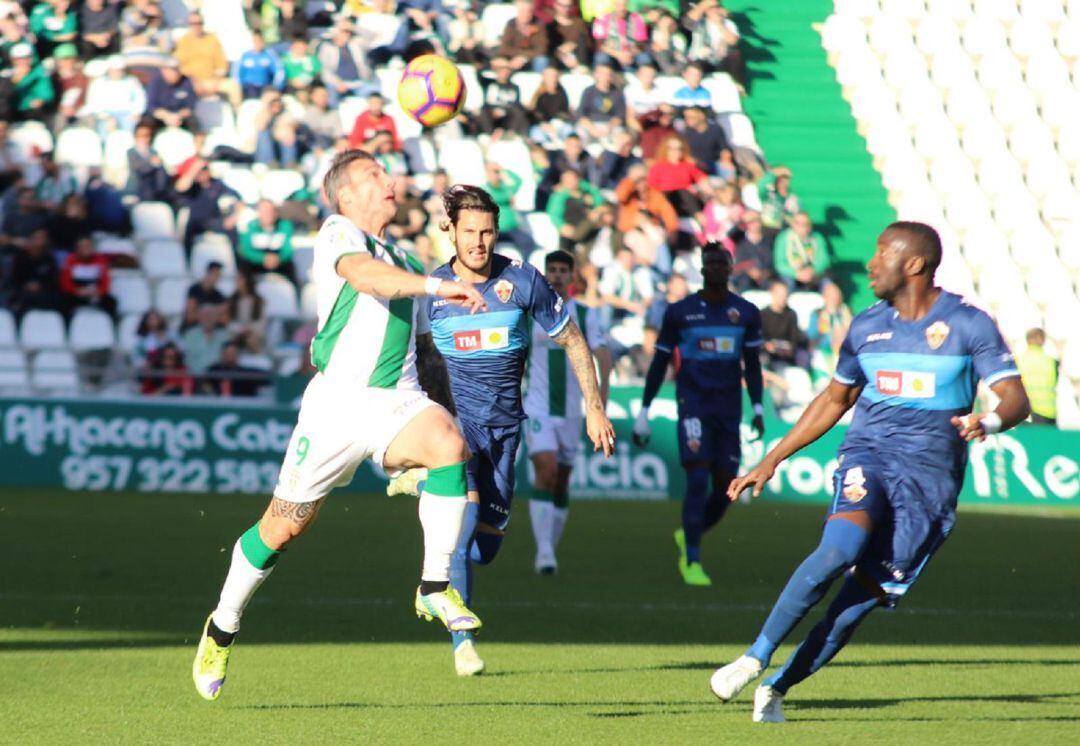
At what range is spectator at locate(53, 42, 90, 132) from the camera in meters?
22.9

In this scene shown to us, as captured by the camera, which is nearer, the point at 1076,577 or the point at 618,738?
the point at 618,738

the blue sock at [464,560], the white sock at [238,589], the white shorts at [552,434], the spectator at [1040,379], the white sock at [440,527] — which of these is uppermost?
the white sock at [440,527]

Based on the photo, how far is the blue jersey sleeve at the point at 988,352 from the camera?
23.3 feet

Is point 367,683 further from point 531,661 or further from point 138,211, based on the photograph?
point 138,211

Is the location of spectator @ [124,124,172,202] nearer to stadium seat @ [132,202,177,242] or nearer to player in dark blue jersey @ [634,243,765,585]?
stadium seat @ [132,202,177,242]

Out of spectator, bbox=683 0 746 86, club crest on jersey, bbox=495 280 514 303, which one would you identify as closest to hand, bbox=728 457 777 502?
club crest on jersey, bbox=495 280 514 303

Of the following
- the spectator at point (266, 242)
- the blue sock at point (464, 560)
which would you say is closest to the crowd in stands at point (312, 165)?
the spectator at point (266, 242)

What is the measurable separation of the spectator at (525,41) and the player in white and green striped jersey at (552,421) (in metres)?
12.8

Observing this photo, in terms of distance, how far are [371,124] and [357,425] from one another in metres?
16.2

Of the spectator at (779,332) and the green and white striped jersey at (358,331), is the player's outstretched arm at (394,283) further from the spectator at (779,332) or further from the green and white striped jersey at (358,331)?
the spectator at (779,332)

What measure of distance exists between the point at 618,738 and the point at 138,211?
1654 cm

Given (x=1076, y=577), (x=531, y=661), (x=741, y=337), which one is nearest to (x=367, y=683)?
(x=531, y=661)

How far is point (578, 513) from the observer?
19.7 m

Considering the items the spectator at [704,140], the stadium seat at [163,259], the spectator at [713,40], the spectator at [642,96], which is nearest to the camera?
the stadium seat at [163,259]
